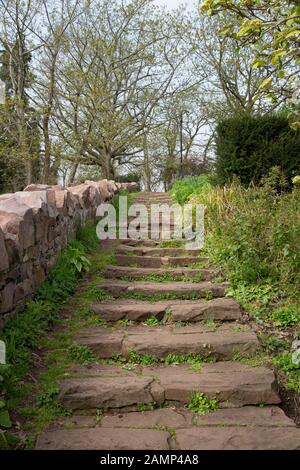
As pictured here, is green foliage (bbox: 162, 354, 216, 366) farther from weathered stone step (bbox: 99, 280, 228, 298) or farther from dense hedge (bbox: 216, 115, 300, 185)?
dense hedge (bbox: 216, 115, 300, 185)

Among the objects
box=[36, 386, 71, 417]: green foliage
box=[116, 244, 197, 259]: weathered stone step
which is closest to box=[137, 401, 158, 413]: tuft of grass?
box=[36, 386, 71, 417]: green foliage

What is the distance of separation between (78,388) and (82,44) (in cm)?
1471

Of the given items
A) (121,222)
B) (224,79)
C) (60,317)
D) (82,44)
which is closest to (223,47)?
(224,79)

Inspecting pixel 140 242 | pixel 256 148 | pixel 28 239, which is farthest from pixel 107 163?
pixel 28 239

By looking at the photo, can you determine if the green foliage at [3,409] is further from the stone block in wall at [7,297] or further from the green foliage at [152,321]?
the green foliage at [152,321]

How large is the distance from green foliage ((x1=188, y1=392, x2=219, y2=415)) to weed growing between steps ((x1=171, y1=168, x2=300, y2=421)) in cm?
58

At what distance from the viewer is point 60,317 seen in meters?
3.84

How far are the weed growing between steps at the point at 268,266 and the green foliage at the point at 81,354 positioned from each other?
141 cm

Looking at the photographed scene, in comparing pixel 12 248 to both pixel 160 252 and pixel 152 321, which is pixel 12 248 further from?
pixel 160 252

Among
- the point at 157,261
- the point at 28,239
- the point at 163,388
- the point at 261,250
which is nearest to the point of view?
the point at 163,388

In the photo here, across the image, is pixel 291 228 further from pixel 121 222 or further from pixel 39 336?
pixel 121 222

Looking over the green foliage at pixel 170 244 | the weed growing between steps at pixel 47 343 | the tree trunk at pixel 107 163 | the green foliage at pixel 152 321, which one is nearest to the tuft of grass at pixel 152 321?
the green foliage at pixel 152 321

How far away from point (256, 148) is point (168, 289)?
3.98 meters

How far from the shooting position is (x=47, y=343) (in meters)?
3.35
